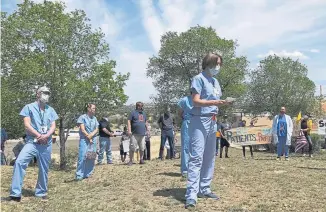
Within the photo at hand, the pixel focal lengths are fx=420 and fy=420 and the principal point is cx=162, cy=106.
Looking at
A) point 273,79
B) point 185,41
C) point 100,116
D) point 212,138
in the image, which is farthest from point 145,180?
point 273,79

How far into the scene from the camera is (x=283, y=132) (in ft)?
43.8

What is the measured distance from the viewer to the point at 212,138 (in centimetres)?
611

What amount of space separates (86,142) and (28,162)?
253cm

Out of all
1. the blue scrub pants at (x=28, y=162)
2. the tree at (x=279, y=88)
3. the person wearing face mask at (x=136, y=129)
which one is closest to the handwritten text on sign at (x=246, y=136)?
the person wearing face mask at (x=136, y=129)

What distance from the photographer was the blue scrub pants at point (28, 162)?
260 inches

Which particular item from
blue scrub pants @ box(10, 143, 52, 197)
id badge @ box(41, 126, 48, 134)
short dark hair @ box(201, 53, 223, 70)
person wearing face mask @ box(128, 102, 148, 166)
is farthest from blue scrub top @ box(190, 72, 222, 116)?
person wearing face mask @ box(128, 102, 148, 166)

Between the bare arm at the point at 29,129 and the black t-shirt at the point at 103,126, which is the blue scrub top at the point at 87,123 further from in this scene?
the black t-shirt at the point at 103,126

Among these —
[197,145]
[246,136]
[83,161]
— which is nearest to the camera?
[197,145]

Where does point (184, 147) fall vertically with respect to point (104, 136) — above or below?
below

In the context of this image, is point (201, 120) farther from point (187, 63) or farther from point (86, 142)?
point (187, 63)

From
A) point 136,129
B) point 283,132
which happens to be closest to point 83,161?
point 136,129

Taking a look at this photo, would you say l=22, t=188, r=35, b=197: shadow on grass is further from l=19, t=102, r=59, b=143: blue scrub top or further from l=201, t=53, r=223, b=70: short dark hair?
l=201, t=53, r=223, b=70: short dark hair

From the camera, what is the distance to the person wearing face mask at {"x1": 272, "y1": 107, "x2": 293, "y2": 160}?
1330cm

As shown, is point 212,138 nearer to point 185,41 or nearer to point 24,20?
point 24,20
